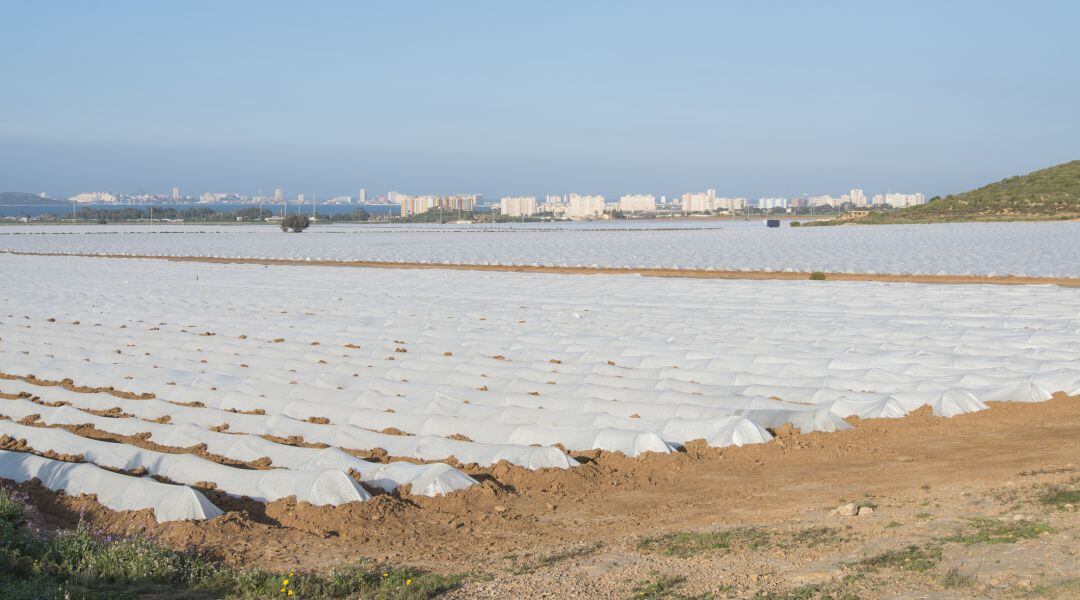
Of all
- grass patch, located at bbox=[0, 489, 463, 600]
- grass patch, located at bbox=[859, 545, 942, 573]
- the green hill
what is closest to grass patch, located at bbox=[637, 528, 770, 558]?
grass patch, located at bbox=[859, 545, 942, 573]

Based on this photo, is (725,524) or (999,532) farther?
(725,524)

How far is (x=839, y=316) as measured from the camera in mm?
17016

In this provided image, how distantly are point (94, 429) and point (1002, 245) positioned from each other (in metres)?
35.6

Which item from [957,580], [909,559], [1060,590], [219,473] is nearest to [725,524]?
[909,559]

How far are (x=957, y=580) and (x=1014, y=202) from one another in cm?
7558

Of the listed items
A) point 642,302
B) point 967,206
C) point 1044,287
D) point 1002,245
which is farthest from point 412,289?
point 967,206

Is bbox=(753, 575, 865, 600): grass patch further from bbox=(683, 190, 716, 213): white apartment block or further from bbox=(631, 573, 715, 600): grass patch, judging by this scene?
bbox=(683, 190, 716, 213): white apartment block

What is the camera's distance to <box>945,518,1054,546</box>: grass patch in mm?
5754

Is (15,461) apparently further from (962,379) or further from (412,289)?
(412,289)

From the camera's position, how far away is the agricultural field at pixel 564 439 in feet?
19.9

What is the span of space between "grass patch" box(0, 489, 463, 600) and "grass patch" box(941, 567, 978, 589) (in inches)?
103

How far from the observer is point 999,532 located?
19.4ft

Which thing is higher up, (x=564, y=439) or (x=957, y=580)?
(x=957, y=580)

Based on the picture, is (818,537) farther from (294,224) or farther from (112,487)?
(294,224)
